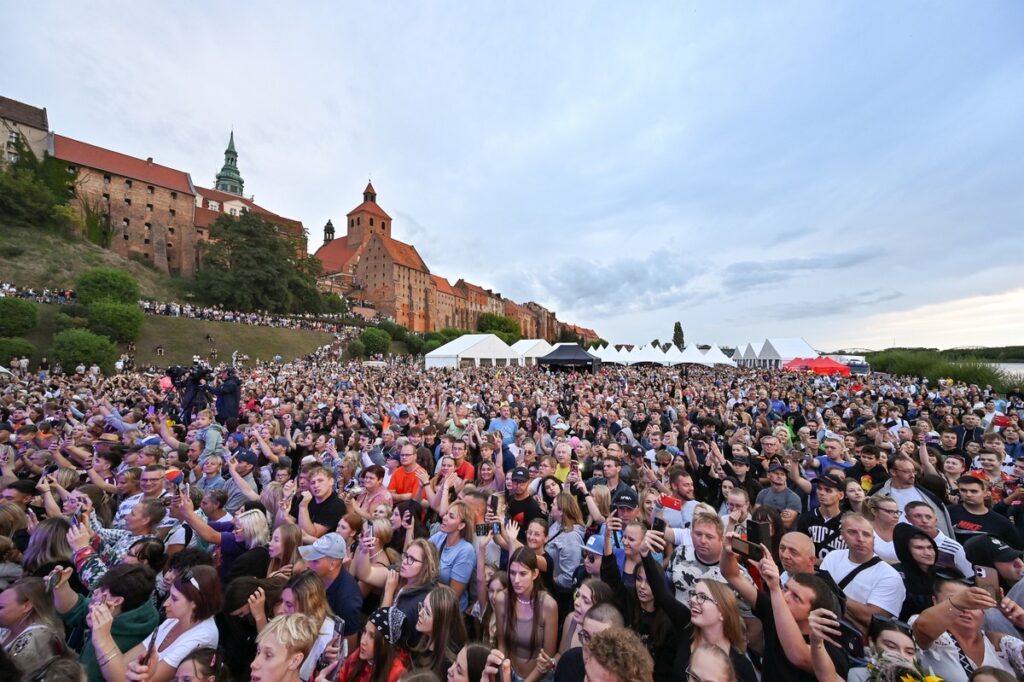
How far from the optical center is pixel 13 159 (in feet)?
142

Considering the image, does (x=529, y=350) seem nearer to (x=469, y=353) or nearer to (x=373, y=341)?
(x=469, y=353)

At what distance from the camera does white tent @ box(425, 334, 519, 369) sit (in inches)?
1151

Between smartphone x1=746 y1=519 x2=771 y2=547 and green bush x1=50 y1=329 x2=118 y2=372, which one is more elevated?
green bush x1=50 y1=329 x2=118 y2=372

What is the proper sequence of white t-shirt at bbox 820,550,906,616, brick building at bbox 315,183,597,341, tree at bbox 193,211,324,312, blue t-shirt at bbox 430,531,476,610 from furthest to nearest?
brick building at bbox 315,183,597,341 → tree at bbox 193,211,324,312 → blue t-shirt at bbox 430,531,476,610 → white t-shirt at bbox 820,550,906,616

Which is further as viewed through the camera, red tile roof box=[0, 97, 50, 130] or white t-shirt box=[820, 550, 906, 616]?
red tile roof box=[0, 97, 50, 130]

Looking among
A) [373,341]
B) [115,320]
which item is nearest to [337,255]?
[373,341]

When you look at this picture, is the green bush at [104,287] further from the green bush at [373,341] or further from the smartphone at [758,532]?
the smartphone at [758,532]

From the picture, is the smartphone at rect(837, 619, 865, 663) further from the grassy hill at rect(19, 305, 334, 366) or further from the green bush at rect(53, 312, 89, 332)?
the green bush at rect(53, 312, 89, 332)

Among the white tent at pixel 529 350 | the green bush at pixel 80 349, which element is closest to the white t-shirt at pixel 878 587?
the white tent at pixel 529 350

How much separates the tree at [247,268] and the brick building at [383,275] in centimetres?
1903

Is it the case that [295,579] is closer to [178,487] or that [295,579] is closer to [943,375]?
[178,487]

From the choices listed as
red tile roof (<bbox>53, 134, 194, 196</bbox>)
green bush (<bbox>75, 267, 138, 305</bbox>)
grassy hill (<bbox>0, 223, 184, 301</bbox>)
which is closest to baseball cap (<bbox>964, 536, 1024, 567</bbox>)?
green bush (<bbox>75, 267, 138, 305</bbox>)

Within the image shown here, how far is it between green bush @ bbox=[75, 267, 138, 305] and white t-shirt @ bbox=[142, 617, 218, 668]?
39.2 m

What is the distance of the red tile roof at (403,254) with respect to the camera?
2854 inches
